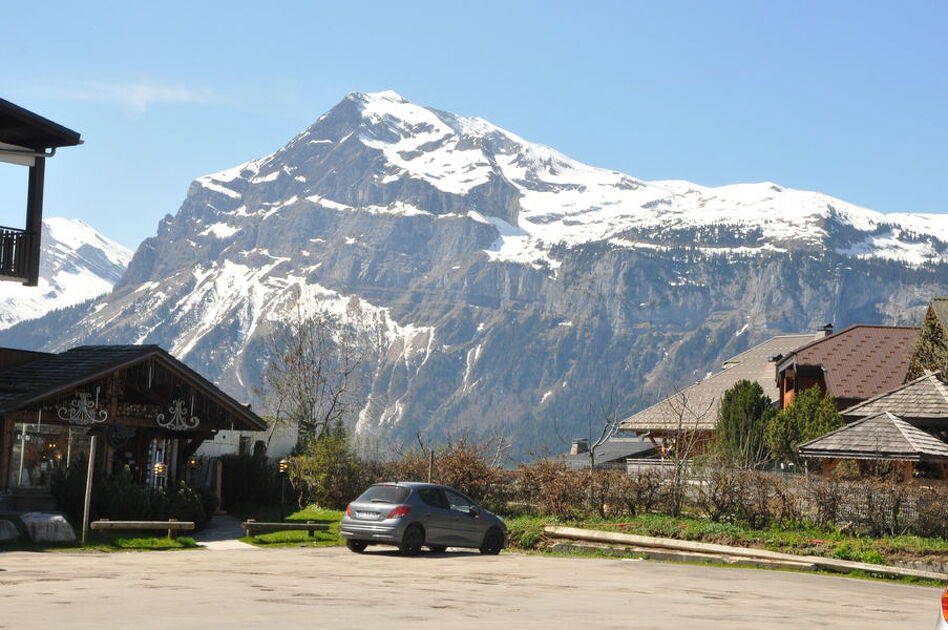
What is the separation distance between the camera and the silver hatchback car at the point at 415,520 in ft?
84.5

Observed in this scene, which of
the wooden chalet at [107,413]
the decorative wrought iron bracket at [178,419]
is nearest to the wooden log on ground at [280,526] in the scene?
the wooden chalet at [107,413]

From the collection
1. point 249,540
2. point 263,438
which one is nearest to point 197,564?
point 249,540

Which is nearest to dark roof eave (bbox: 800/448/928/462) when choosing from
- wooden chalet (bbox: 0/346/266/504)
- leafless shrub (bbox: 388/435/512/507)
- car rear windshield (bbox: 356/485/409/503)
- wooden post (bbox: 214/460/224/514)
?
leafless shrub (bbox: 388/435/512/507)

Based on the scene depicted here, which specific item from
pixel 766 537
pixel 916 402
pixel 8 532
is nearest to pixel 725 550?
pixel 766 537

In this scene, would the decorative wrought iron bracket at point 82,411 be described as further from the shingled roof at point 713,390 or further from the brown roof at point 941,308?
the shingled roof at point 713,390

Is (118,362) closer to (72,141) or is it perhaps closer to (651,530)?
(72,141)

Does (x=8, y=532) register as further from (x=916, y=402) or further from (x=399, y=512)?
(x=916, y=402)

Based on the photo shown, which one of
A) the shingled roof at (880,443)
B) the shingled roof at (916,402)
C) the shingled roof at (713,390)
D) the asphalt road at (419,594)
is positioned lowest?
the asphalt road at (419,594)

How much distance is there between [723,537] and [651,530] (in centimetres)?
164

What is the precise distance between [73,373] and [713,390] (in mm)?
38012

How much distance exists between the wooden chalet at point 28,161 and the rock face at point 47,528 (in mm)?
6642

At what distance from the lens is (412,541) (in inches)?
1021

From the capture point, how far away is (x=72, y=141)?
30938 millimetres

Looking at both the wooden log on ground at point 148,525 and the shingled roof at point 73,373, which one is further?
the shingled roof at point 73,373
